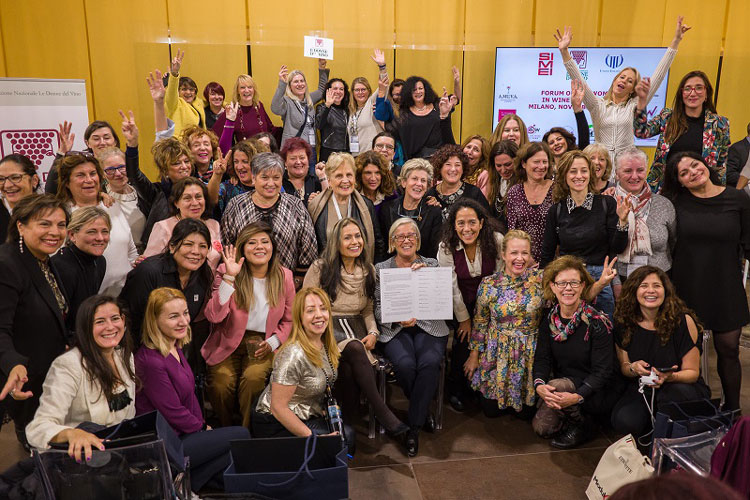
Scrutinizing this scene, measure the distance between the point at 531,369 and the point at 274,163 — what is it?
83.5 inches

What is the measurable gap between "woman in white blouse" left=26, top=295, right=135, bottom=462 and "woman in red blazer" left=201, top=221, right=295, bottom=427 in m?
0.74

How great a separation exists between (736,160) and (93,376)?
627 cm

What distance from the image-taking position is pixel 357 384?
3809 millimetres

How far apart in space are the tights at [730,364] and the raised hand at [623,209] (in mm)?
938

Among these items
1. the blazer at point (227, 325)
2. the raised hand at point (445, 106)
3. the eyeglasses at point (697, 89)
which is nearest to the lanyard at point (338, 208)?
the blazer at point (227, 325)

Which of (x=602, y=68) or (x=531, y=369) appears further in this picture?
(x=602, y=68)

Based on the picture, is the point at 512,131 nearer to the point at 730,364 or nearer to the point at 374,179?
the point at 374,179

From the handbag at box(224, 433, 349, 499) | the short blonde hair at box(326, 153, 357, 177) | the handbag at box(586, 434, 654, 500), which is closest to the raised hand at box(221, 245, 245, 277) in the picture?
the short blonde hair at box(326, 153, 357, 177)

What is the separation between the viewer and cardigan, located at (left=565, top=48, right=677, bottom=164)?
520 centimetres

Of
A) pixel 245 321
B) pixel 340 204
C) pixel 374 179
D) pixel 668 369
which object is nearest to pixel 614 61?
pixel 374 179

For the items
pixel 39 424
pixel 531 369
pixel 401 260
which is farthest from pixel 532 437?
pixel 39 424

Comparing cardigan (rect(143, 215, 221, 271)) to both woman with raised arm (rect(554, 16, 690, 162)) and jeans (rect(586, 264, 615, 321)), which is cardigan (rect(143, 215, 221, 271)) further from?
woman with raised arm (rect(554, 16, 690, 162))

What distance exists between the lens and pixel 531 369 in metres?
3.96

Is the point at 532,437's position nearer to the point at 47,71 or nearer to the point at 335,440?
the point at 335,440
